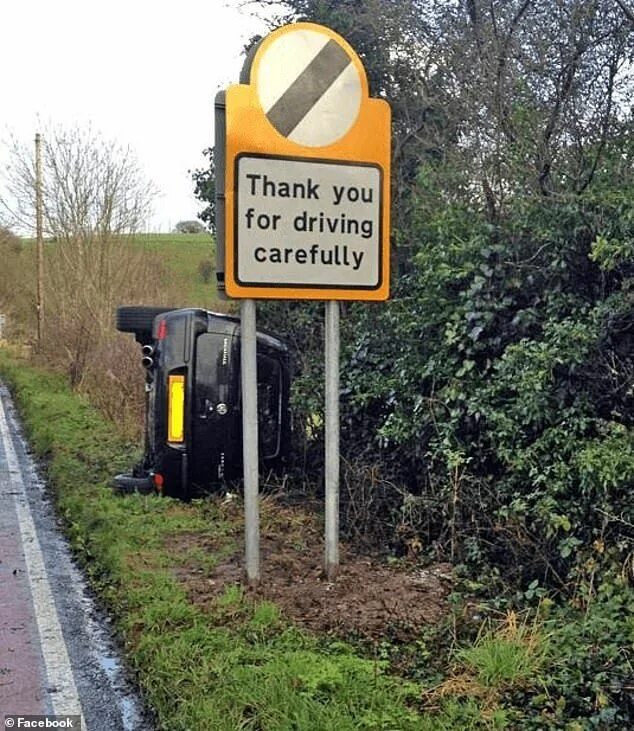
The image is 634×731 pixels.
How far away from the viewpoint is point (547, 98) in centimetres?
717

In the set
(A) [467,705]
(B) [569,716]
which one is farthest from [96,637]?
(B) [569,716]

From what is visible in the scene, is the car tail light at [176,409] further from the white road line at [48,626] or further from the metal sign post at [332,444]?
the metal sign post at [332,444]

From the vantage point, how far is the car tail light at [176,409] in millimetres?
7465

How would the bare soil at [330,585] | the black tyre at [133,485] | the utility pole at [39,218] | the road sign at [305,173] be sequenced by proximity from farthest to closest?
1. the utility pole at [39,218]
2. the black tyre at [133,485]
3. the road sign at [305,173]
4. the bare soil at [330,585]

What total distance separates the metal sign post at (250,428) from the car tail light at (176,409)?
2124mm

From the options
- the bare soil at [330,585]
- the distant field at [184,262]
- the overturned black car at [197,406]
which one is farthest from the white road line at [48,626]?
the distant field at [184,262]

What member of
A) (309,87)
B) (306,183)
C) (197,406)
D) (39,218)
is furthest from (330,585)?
(39,218)

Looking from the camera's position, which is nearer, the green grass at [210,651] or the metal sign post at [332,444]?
the green grass at [210,651]

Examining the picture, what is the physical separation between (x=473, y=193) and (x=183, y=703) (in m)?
5.01

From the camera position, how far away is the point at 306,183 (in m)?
5.32
